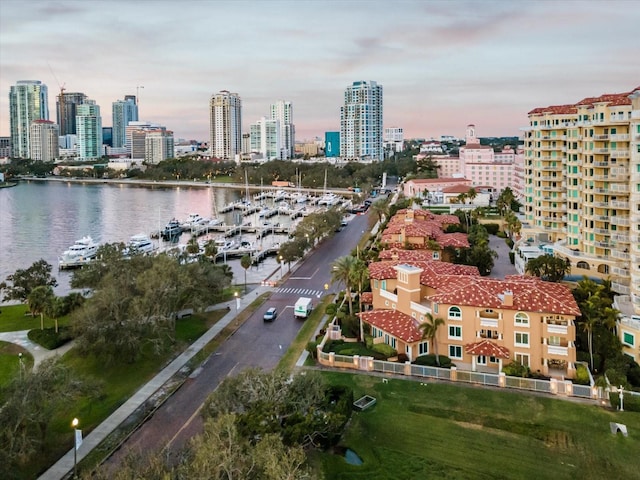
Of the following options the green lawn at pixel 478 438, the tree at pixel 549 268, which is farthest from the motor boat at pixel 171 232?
the green lawn at pixel 478 438

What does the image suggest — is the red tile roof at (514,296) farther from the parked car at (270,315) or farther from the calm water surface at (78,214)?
the calm water surface at (78,214)

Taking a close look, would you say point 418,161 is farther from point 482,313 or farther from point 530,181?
point 482,313

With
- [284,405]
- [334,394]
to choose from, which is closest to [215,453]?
[284,405]

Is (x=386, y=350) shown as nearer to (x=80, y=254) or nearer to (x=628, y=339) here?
(x=628, y=339)

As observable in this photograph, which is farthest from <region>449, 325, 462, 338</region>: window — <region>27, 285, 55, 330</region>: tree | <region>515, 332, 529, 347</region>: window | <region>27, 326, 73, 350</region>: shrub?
<region>27, 285, 55, 330</region>: tree

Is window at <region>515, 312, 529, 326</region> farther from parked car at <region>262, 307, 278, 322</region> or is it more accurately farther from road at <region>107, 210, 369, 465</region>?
parked car at <region>262, 307, 278, 322</region>

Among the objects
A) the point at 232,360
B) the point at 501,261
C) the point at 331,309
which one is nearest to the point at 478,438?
the point at 232,360

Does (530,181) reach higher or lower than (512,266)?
higher

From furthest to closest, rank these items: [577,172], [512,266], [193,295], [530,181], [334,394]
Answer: [530,181] < [512,266] < [577,172] < [193,295] < [334,394]
